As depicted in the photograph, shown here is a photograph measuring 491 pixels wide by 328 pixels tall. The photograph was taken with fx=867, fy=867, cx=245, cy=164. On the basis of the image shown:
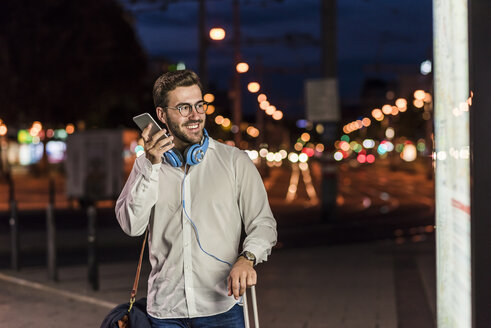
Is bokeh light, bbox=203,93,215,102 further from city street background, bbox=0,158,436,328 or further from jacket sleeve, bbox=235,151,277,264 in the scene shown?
city street background, bbox=0,158,436,328

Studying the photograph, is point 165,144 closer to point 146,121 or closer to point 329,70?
point 146,121

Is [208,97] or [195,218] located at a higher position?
[208,97]

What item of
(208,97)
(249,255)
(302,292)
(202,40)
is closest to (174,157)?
(249,255)

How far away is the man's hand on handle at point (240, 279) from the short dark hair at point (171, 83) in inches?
30.8

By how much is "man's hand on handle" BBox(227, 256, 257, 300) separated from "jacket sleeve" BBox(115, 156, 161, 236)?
0.43 meters

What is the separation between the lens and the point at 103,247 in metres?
16.1

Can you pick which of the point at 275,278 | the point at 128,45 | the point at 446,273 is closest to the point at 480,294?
the point at 446,273

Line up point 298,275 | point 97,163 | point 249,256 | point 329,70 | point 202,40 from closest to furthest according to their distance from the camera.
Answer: point 249,256
point 298,275
point 329,70
point 97,163
point 202,40

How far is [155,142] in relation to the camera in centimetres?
341

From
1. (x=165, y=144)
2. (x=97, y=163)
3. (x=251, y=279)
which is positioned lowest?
(x=97, y=163)

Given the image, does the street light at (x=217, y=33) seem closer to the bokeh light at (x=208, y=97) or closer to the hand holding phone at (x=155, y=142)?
the bokeh light at (x=208, y=97)

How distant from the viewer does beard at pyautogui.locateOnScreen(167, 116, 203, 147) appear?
3.64 meters

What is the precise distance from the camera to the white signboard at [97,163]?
23172mm

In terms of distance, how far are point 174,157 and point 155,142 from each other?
0.19m
